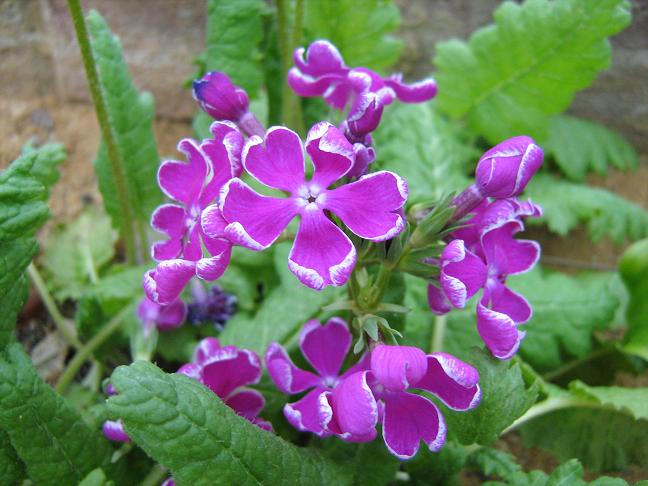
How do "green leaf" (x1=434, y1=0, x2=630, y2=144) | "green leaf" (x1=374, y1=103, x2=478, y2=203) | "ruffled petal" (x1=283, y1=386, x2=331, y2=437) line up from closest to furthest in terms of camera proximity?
1. "ruffled petal" (x1=283, y1=386, x2=331, y2=437)
2. "green leaf" (x1=434, y1=0, x2=630, y2=144)
3. "green leaf" (x1=374, y1=103, x2=478, y2=203)

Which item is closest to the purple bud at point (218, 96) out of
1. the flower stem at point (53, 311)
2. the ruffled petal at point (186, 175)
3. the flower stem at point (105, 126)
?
the ruffled petal at point (186, 175)

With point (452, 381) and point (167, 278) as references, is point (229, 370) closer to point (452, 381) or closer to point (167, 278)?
point (167, 278)

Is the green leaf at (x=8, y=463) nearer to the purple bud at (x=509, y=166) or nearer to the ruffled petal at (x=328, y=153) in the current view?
the ruffled petal at (x=328, y=153)

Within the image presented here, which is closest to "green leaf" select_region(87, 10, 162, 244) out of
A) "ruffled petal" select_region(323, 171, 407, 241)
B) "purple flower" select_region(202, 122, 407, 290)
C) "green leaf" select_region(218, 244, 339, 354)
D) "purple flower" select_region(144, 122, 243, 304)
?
"green leaf" select_region(218, 244, 339, 354)

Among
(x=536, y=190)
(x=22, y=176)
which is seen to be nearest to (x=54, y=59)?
(x=22, y=176)

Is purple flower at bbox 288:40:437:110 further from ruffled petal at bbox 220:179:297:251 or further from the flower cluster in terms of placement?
the flower cluster

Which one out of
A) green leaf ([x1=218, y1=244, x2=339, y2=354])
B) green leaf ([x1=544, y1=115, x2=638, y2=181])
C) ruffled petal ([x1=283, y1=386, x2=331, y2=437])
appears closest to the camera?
ruffled petal ([x1=283, y1=386, x2=331, y2=437])

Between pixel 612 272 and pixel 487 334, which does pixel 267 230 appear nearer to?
pixel 487 334

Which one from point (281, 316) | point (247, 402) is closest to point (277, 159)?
point (247, 402)
